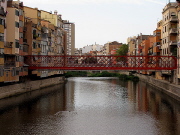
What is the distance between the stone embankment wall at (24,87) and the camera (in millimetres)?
40322

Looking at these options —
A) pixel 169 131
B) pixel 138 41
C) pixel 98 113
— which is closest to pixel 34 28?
pixel 98 113

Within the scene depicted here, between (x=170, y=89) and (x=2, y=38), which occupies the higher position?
(x=2, y=38)

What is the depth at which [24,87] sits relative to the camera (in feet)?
161

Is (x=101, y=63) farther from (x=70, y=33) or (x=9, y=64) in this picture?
(x=70, y=33)

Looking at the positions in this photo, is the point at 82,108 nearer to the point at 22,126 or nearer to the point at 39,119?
the point at 39,119

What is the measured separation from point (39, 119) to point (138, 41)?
79.6 m

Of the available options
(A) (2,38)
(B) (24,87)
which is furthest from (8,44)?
(B) (24,87)

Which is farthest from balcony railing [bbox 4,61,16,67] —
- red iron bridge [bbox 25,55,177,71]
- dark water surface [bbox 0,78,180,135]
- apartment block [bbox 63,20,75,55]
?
apartment block [bbox 63,20,75,55]

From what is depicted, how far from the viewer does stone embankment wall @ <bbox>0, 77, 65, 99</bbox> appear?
40.3m

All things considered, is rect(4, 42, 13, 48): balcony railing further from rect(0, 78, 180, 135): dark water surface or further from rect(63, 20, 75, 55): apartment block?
rect(63, 20, 75, 55): apartment block

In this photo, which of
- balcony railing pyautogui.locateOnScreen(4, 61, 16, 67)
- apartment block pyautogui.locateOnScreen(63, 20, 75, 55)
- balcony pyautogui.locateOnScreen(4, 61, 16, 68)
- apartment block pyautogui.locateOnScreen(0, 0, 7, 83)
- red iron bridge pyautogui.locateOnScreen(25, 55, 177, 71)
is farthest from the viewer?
apartment block pyautogui.locateOnScreen(63, 20, 75, 55)

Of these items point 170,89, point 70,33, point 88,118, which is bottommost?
point 88,118

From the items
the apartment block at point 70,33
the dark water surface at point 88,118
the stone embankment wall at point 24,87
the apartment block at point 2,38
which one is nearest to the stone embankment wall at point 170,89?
the dark water surface at point 88,118

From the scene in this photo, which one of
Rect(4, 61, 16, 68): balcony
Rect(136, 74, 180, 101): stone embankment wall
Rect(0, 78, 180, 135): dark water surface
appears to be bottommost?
Rect(0, 78, 180, 135): dark water surface
